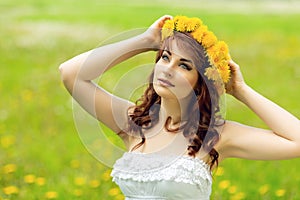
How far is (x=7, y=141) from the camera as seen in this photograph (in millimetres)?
6781

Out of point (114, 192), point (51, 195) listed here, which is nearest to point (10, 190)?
point (51, 195)

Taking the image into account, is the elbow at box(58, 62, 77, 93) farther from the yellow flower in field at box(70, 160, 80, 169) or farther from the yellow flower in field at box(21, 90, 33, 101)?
the yellow flower in field at box(21, 90, 33, 101)

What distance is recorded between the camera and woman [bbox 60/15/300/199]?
351 cm

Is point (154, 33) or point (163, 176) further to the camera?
point (154, 33)

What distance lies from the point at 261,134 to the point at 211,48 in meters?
0.47

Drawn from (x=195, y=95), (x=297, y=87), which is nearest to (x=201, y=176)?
(x=195, y=95)

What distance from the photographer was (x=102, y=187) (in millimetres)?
5531

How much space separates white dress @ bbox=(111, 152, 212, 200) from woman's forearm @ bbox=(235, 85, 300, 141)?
0.36 metres

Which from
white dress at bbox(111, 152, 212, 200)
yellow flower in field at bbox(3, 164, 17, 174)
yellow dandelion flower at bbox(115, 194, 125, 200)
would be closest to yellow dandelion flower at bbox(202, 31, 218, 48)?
white dress at bbox(111, 152, 212, 200)

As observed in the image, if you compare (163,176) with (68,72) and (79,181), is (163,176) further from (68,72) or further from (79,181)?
(79,181)

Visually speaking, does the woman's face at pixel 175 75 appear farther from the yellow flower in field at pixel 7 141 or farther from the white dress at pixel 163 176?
the yellow flower in field at pixel 7 141

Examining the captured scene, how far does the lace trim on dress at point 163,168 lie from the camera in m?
3.52


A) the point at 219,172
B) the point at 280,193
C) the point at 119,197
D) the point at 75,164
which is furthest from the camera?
the point at 75,164

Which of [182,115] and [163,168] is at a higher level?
[182,115]
